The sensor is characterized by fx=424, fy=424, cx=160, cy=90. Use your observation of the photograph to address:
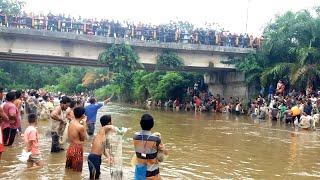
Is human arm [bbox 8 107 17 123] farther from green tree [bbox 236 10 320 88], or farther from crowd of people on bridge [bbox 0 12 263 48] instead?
green tree [bbox 236 10 320 88]

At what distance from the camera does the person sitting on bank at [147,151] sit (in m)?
5.74

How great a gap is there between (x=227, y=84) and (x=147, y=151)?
31.7 metres

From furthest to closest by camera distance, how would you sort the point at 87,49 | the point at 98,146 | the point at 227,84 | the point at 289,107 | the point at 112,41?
the point at 227,84
the point at 87,49
the point at 112,41
the point at 289,107
the point at 98,146

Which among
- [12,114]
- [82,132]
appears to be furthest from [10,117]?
[82,132]

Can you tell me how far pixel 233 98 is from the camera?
35.8 metres

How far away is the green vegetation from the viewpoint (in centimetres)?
2706

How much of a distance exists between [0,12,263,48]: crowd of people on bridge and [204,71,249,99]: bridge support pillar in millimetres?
3063

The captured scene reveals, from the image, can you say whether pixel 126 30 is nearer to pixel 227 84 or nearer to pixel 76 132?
pixel 227 84

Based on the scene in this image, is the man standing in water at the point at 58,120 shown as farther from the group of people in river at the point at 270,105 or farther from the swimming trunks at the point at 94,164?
the group of people in river at the point at 270,105

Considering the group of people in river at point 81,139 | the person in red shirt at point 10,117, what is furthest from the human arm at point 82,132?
the person in red shirt at point 10,117

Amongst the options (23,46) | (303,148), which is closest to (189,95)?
(23,46)

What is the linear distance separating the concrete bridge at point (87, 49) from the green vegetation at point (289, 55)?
1534 millimetres

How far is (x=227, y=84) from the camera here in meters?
36.8

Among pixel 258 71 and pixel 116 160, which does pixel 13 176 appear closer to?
pixel 116 160
